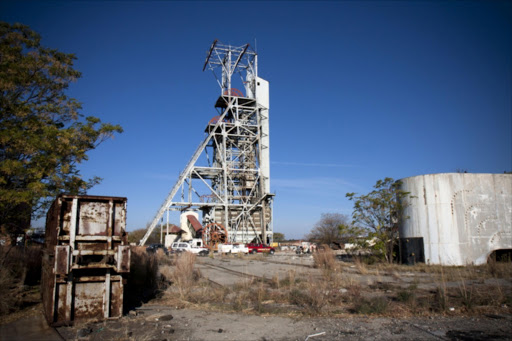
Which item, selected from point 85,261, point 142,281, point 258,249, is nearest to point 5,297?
point 85,261

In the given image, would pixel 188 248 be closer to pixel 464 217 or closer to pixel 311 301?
pixel 464 217

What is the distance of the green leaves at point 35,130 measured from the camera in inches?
423

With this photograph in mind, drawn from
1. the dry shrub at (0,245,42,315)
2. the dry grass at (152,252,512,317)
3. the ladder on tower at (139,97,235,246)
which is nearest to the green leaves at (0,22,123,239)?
the dry shrub at (0,245,42,315)

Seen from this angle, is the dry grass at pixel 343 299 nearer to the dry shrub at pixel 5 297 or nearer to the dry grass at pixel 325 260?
the dry shrub at pixel 5 297

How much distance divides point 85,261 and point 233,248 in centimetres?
3086

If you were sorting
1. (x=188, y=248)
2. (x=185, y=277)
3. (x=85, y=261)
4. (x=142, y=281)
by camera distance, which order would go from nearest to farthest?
1. (x=85, y=261)
2. (x=185, y=277)
3. (x=142, y=281)
4. (x=188, y=248)

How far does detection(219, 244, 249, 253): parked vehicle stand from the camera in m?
37.8

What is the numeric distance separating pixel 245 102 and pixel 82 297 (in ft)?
137

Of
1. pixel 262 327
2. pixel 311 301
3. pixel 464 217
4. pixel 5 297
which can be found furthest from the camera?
pixel 464 217

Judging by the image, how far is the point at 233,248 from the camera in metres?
38.2

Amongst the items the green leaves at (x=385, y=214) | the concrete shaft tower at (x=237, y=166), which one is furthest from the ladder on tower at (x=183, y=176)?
the green leaves at (x=385, y=214)

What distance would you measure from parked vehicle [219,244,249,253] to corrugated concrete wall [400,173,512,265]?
2106 cm

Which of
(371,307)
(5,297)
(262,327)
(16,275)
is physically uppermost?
(16,275)

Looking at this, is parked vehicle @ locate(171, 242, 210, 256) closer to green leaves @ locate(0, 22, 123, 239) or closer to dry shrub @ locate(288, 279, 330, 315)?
green leaves @ locate(0, 22, 123, 239)
